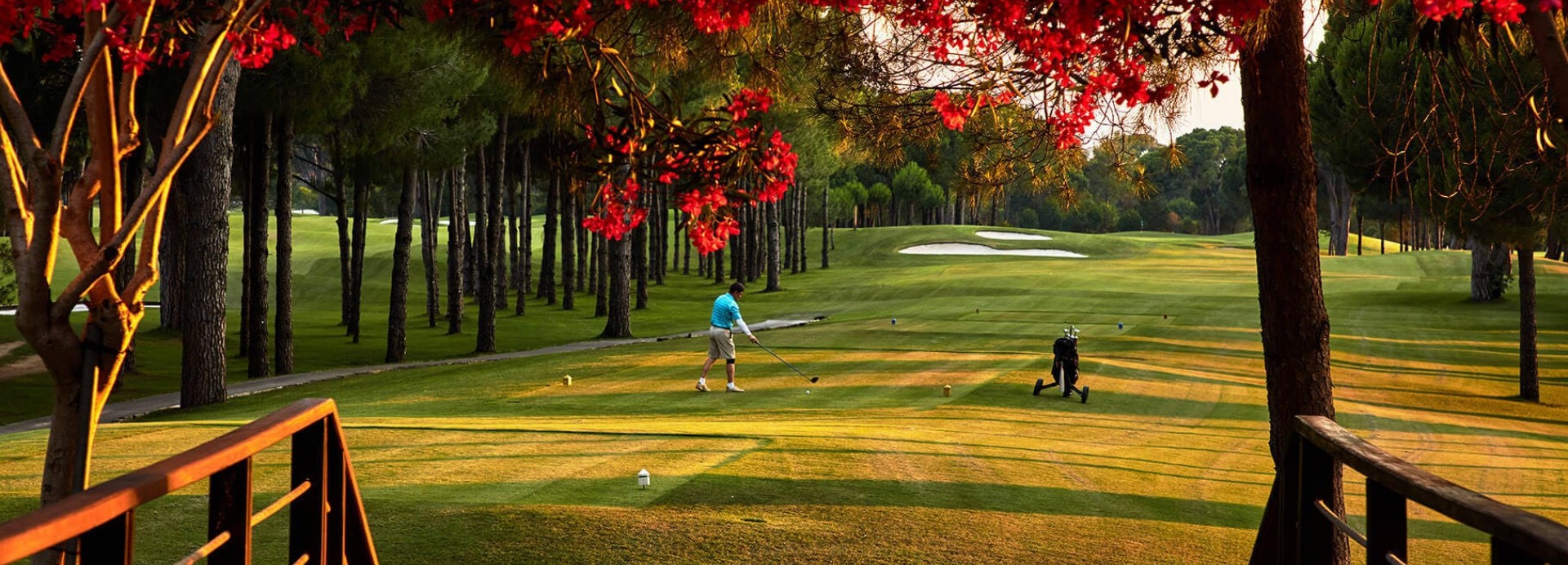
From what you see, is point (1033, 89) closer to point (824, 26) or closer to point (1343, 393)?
point (824, 26)

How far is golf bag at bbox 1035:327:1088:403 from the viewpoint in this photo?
19.5m

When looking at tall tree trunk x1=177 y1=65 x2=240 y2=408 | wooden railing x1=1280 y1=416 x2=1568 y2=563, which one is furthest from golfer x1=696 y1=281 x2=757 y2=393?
wooden railing x1=1280 y1=416 x2=1568 y2=563

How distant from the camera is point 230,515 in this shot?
9.43 ft

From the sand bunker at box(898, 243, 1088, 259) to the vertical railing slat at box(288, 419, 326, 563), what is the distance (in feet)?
213

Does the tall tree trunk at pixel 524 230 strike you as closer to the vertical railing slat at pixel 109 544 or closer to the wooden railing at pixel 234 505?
the wooden railing at pixel 234 505

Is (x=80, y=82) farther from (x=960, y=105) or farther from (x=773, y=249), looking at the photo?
(x=773, y=249)

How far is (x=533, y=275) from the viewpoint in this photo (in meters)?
63.6

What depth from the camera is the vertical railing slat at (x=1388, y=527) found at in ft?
10.5

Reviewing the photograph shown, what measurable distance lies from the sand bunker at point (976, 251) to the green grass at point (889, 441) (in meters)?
29.5

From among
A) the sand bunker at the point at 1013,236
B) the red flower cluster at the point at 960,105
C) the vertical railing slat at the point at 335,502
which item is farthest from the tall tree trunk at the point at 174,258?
the sand bunker at the point at 1013,236

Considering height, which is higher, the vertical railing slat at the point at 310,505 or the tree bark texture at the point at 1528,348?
the vertical railing slat at the point at 310,505

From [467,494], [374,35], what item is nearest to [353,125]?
[374,35]

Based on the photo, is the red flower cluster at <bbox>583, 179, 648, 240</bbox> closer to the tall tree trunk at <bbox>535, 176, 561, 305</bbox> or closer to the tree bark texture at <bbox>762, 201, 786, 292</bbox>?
the tall tree trunk at <bbox>535, 176, 561, 305</bbox>

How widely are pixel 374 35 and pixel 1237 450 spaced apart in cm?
1441
